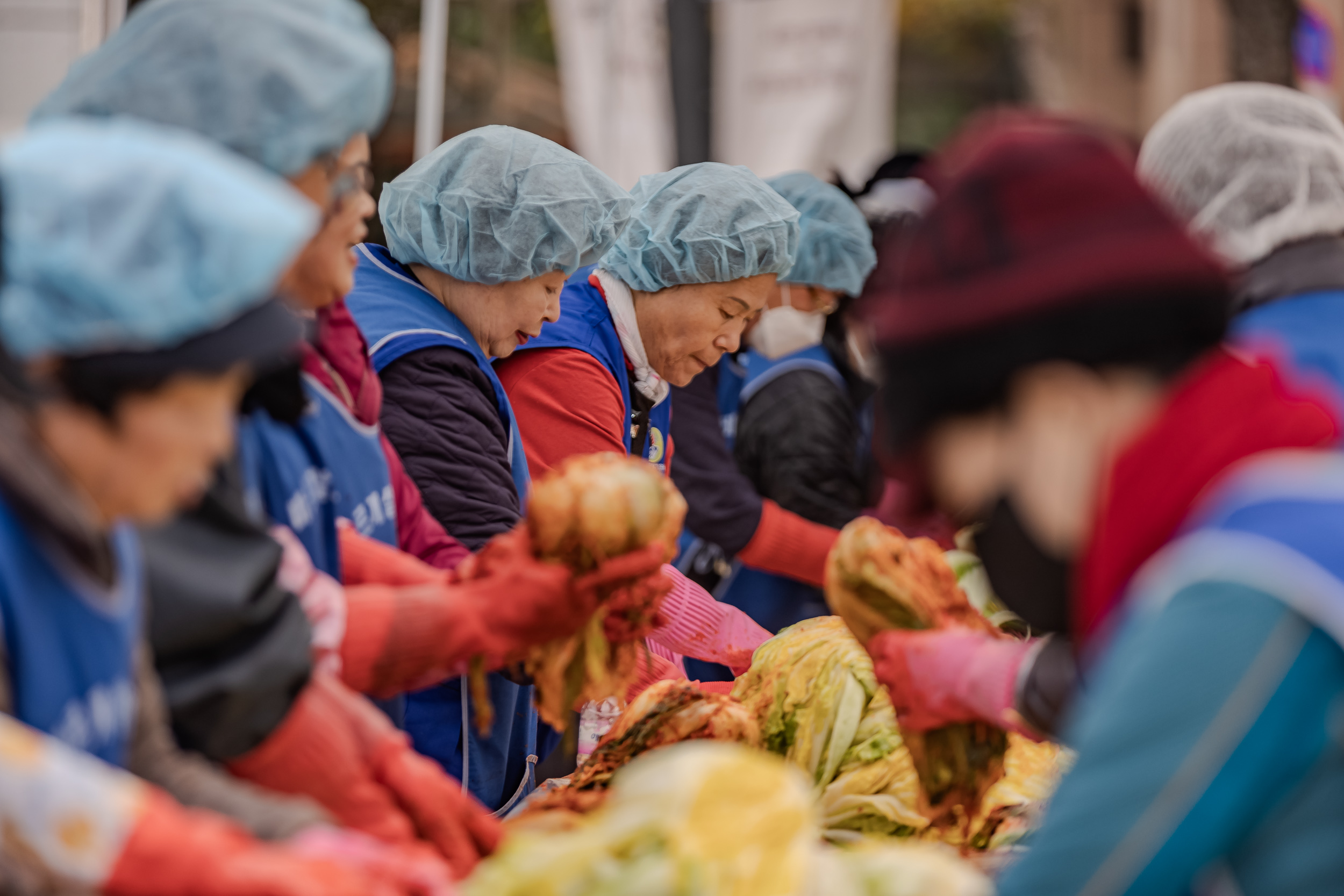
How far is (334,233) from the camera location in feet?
6.60

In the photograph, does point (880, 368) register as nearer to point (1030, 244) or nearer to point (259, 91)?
point (1030, 244)

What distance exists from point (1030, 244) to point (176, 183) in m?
0.83

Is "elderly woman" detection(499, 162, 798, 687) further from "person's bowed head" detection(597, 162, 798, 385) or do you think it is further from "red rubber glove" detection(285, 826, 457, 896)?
"red rubber glove" detection(285, 826, 457, 896)

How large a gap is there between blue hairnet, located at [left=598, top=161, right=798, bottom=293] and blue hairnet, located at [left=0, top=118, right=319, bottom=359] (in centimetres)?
214

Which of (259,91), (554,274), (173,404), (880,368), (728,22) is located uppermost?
(259,91)

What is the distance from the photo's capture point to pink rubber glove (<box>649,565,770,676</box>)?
318 centimetres

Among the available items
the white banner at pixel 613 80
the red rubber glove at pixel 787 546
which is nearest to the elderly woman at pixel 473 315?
the red rubber glove at pixel 787 546

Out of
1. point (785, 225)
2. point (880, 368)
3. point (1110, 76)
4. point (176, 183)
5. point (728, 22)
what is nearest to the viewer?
point (176, 183)

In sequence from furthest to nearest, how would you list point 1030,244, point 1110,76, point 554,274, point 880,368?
point 1110,76
point 554,274
point 880,368
point 1030,244

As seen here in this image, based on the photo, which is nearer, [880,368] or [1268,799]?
[1268,799]

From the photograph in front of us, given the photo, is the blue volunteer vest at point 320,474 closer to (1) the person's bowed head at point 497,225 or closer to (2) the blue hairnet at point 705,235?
(1) the person's bowed head at point 497,225

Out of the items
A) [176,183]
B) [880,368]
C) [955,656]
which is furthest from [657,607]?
[176,183]

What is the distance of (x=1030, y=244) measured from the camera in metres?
1.43

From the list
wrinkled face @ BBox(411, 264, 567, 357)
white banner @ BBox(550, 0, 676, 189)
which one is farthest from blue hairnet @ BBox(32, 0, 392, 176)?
white banner @ BBox(550, 0, 676, 189)
